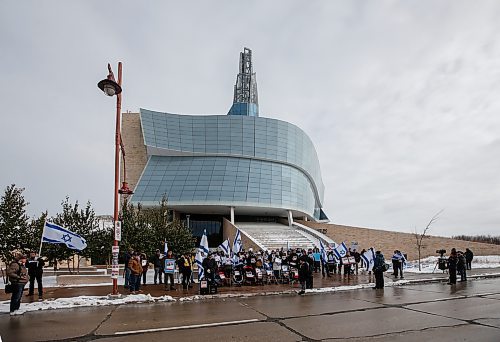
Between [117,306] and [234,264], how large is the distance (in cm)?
702

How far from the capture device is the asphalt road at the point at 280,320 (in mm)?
7219

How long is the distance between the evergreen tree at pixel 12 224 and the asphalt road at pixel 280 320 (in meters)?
10.3

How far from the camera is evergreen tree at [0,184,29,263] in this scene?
1870 cm

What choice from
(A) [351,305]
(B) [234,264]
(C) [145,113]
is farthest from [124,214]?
(C) [145,113]

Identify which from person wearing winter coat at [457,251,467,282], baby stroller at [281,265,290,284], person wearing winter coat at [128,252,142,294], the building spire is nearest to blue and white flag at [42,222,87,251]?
person wearing winter coat at [128,252,142,294]

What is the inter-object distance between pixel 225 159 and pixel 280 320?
1958 inches

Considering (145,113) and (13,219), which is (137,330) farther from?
(145,113)

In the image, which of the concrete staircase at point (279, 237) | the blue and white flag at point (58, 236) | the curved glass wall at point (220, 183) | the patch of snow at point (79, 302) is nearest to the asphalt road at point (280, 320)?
the patch of snow at point (79, 302)

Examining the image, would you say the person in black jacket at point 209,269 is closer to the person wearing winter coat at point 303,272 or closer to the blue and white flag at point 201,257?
the blue and white flag at point 201,257

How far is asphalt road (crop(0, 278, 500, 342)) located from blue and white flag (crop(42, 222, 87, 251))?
198 inches

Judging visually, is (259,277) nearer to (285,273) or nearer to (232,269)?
(232,269)

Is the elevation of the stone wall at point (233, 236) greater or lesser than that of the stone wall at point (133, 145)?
lesser

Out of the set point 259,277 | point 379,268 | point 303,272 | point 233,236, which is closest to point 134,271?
point 259,277

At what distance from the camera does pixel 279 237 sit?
46.3m
